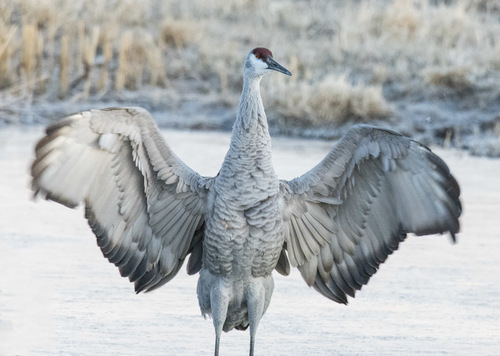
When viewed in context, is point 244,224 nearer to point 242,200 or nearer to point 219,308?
point 242,200

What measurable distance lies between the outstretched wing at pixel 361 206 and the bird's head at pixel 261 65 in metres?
0.51

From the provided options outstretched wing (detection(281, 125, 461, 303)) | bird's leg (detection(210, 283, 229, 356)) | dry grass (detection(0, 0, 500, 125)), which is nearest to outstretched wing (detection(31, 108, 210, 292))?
bird's leg (detection(210, 283, 229, 356))

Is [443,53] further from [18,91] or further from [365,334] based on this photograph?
[365,334]

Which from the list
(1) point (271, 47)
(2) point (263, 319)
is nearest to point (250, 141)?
(2) point (263, 319)

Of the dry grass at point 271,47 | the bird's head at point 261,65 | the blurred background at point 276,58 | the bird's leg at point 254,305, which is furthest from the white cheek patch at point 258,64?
the dry grass at point 271,47

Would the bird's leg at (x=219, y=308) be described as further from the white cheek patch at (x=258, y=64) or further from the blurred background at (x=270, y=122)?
the white cheek patch at (x=258, y=64)

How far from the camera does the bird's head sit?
5.37 metres

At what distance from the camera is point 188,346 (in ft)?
18.6

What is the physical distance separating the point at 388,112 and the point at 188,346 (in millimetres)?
8044

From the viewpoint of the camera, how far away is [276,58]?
1581cm

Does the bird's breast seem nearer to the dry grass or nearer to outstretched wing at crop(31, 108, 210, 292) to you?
outstretched wing at crop(31, 108, 210, 292)

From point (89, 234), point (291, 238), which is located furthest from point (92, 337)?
point (89, 234)

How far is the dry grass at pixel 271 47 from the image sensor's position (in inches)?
546

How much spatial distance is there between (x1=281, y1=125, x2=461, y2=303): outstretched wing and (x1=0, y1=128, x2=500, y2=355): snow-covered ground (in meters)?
0.41
